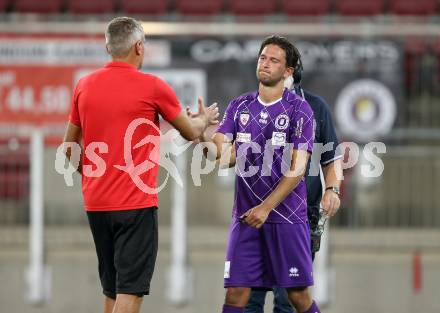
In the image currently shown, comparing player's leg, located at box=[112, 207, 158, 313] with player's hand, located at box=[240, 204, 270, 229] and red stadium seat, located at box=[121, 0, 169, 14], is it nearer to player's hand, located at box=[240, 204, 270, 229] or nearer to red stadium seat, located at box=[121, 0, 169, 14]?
player's hand, located at box=[240, 204, 270, 229]

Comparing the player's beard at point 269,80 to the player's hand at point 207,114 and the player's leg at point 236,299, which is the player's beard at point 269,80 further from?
the player's leg at point 236,299

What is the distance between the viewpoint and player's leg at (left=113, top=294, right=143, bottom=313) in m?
5.40

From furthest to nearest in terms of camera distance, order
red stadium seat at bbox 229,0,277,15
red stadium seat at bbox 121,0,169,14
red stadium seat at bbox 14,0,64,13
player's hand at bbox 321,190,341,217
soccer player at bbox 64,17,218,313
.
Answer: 1. red stadium seat at bbox 229,0,277,15
2. red stadium seat at bbox 121,0,169,14
3. red stadium seat at bbox 14,0,64,13
4. player's hand at bbox 321,190,341,217
5. soccer player at bbox 64,17,218,313

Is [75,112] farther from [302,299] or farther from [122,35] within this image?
[302,299]

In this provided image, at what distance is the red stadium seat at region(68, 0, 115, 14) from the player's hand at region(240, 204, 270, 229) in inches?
290

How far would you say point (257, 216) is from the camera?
5.55m

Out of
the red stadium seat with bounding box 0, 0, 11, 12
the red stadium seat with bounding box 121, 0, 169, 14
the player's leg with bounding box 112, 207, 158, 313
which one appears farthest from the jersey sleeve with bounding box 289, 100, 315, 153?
the red stadium seat with bounding box 0, 0, 11, 12

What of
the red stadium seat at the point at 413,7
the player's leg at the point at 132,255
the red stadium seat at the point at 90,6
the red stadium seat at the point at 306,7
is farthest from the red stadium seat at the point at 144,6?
the player's leg at the point at 132,255

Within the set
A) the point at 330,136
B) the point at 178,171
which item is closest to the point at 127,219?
the point at 330,136

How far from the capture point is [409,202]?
991 cm

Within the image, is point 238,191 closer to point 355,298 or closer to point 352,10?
point 355,298

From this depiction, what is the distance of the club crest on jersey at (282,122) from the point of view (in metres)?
5.69

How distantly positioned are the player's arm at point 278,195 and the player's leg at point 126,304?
2.31 ft

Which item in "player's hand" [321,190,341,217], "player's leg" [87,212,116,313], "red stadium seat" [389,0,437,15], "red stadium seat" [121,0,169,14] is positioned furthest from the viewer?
"red stadium seat" [389,0,437,15]
